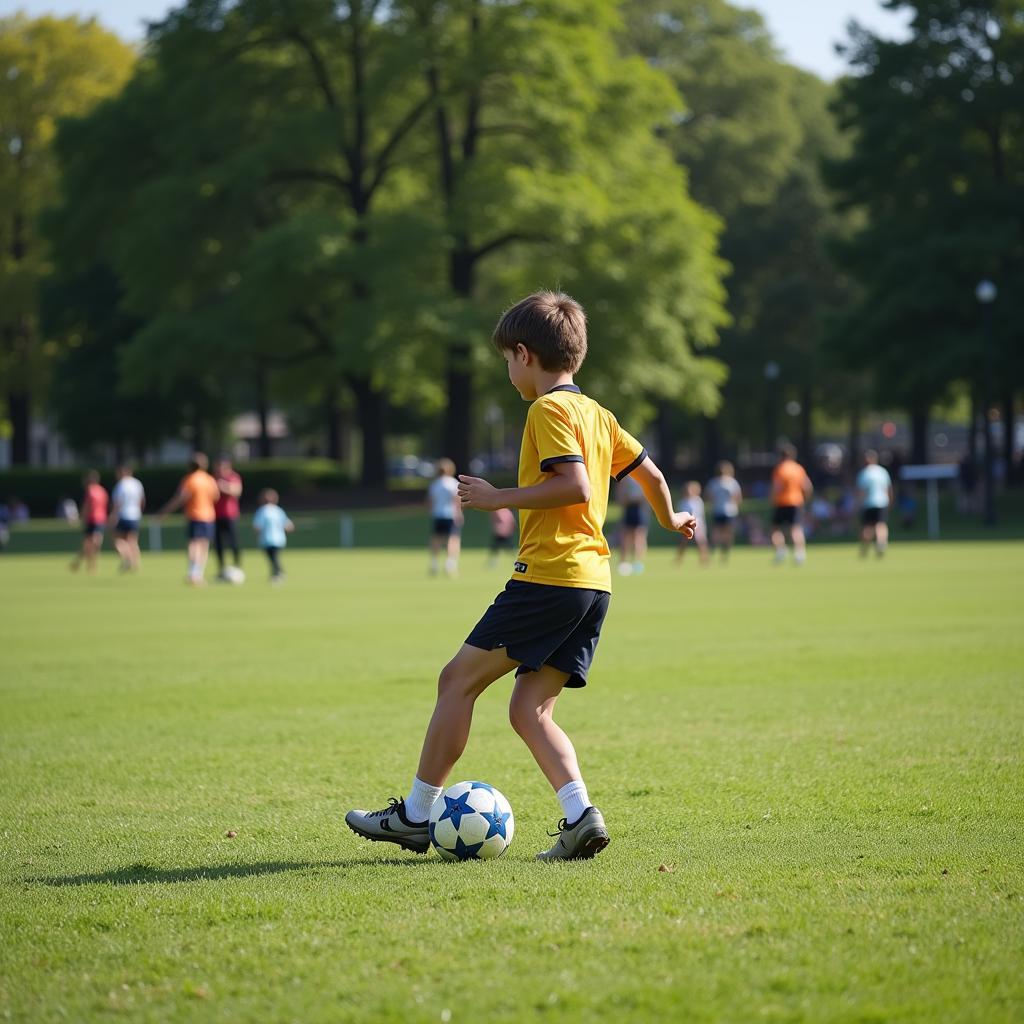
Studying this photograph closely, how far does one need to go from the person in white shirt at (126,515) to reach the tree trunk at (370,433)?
67.7ft

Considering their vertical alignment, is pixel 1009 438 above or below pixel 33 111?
below

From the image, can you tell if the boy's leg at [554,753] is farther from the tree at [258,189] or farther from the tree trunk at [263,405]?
the tree trunk at [263,405]

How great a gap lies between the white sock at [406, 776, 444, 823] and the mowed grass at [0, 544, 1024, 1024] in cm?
19

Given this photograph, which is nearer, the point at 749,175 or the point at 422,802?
the point at 422,802

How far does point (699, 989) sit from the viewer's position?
157 inches

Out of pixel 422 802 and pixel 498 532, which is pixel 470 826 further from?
pixel 498 532

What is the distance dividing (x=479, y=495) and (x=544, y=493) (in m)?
0.24

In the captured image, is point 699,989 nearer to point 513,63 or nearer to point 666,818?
point 666,818

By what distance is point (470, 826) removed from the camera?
5746 mm

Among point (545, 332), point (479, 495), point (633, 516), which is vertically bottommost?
point (633, 516)

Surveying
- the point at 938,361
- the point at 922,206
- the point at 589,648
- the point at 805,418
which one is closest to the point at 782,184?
the point at 805,418

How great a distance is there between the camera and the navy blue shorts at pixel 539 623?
559cm

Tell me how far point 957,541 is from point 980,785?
94.7ft

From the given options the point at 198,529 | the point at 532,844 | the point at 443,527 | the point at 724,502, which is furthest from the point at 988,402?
the point at 532,844
